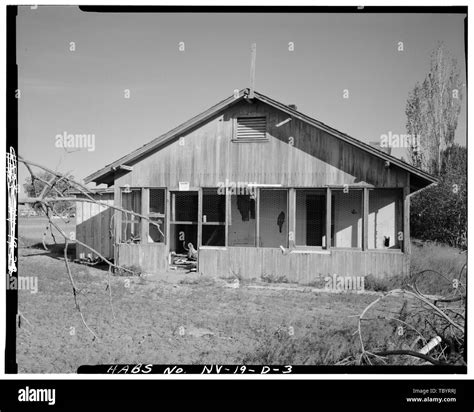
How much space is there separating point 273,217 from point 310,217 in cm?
78

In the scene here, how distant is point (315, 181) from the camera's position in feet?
27.7

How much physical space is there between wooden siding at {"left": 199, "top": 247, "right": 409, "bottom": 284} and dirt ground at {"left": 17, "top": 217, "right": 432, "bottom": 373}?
0.53 m

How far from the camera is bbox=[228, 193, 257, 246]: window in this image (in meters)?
8.91

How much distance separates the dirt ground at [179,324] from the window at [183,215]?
4.11 ft

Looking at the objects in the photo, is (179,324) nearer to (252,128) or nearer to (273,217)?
(273,217)

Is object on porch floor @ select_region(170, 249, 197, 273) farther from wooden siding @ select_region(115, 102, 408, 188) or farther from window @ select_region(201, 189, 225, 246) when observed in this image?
wooden siding @ select_region(115, 102, 408, 188)

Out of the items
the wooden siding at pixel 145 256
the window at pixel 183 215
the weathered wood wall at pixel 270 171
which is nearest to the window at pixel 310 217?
the weathered wood wall at pixel 270 171

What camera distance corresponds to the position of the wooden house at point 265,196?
8.13 meters

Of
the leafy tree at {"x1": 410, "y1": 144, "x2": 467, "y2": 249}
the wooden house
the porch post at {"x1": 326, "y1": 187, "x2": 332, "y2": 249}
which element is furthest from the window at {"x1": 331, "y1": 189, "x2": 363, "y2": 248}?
the leafy tree at {"x1": 410, "y1": 144, "x2": 467, "y2": 249}

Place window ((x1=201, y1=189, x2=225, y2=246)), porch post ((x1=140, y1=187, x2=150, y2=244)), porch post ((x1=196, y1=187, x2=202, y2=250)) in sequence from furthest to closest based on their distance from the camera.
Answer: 1. porch post ((x1=140, y1=187, x2=150, y2=244))
2. window ((x1=201, y1=189, x2=225, y2=246))
3. porch post ((x1=196, y1=187, x2=202, y2=250))

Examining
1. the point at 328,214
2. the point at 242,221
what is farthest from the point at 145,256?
the point at 328,214

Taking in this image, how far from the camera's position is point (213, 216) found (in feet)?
28.4

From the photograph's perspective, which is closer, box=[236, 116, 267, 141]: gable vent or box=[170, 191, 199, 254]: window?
box=[236, 116, 267, 141]: gable vent
